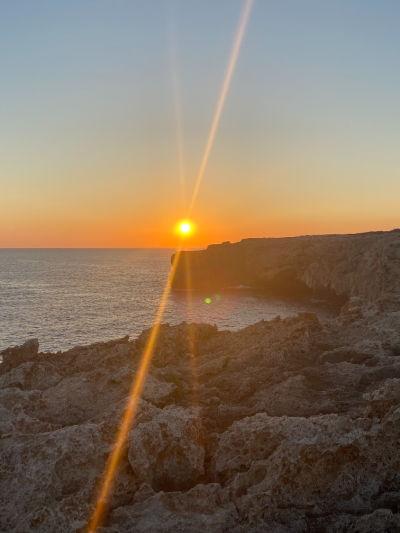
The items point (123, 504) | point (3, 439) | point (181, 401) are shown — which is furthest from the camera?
point (181, 401)

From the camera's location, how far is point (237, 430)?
9.59 m

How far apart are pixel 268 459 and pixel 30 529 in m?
4.55

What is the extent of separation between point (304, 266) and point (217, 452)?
79945mm

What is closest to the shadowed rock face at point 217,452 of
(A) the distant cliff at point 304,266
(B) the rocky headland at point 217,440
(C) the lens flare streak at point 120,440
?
(B) the rocky headland at point 217,440

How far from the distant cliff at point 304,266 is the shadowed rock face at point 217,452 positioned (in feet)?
135

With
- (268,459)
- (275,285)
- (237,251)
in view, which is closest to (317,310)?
(275,285)

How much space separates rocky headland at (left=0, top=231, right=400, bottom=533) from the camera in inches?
276

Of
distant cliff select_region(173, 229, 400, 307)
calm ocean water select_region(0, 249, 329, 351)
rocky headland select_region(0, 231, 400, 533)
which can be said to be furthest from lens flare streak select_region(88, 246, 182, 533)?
distant cliff select_region(173, 229, 400, 307)

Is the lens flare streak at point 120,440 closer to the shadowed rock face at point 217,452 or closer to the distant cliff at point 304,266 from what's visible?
the shadowed rock face at point 217,452

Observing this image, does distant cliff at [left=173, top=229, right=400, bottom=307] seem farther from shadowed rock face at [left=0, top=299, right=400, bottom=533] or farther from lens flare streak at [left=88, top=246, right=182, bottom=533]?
lens flare streak at [left=88, top=246, right=182, bottom=533]

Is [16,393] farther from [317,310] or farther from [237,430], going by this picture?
[317,310]

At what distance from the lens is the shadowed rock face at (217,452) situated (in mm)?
6949

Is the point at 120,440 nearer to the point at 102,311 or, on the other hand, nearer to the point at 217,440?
the point at 217,440

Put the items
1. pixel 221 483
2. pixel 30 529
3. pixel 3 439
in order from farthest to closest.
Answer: pixel 3 439 < pixel 221 483 < pixel 30 529
